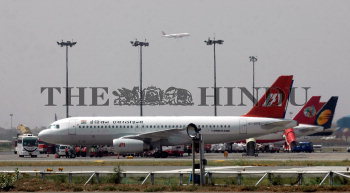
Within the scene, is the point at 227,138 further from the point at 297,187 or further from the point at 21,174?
the point at 297,187

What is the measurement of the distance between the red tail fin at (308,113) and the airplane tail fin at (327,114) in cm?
98

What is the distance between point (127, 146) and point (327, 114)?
144ft

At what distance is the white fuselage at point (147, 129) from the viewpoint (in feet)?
240

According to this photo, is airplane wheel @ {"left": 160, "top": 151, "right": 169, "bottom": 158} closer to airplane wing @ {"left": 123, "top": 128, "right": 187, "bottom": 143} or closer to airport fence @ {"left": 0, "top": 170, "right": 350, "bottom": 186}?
A: airplane wing @ {"left": 123, "top": 128, "right": 187, "bottom": 143}

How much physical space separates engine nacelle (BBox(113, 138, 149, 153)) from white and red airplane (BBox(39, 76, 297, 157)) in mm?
866

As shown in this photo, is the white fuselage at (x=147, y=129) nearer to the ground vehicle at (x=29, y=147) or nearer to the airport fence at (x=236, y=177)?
the ground vehicle at (x=29, y=147)

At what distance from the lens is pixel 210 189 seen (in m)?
30.5

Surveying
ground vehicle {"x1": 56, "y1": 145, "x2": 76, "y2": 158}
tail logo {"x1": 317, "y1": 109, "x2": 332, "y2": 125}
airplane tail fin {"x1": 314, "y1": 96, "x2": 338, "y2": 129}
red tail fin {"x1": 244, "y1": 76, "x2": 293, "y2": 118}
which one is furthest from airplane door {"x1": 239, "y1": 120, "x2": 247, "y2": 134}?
tail logo {"x1": 317, "y1": 109, "x2": 332, "y2": 125}

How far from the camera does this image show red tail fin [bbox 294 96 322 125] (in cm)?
10262

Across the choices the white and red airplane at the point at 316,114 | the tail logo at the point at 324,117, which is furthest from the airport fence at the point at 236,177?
the tail logo at the point at 324,117

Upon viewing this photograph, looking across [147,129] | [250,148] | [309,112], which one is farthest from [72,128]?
[309,112]

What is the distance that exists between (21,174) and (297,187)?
16.6 m

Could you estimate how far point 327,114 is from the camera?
10488 centimetres

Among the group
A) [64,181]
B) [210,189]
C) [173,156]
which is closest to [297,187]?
[210,189]
